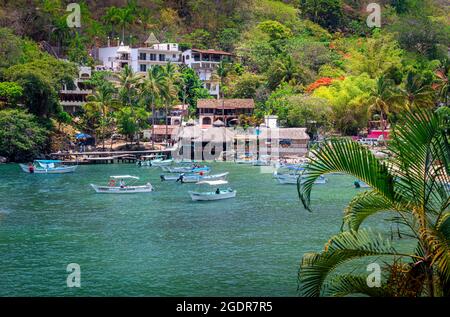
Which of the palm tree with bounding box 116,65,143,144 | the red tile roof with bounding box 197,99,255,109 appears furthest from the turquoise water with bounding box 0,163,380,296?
the red tile roof with bounding box 197,99,255,109

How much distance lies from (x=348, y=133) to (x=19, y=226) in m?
43.0

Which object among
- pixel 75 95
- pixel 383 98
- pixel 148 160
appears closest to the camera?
pixel 148 160

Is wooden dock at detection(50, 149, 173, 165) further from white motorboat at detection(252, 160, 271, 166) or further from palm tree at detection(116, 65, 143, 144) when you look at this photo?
white motorboat at detection(252, 160, 271, 166)

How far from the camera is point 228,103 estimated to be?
224ft

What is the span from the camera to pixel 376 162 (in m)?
6.41

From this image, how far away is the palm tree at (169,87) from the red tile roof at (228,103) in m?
2.85

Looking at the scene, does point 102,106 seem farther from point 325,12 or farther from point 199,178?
point 325,12

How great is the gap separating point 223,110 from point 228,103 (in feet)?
2.87

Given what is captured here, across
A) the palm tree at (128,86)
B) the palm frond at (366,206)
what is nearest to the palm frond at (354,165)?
the palm frond at (366,206)

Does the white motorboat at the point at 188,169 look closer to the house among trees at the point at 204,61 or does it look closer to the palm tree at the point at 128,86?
the palm tree at the point at 128,86

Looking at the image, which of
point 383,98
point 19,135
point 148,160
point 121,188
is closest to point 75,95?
point 19,135

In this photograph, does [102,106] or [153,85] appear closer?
[102,106]

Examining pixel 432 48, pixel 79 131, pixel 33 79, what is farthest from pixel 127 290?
pixel 432 48

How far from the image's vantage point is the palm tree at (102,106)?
62125 millimetres
